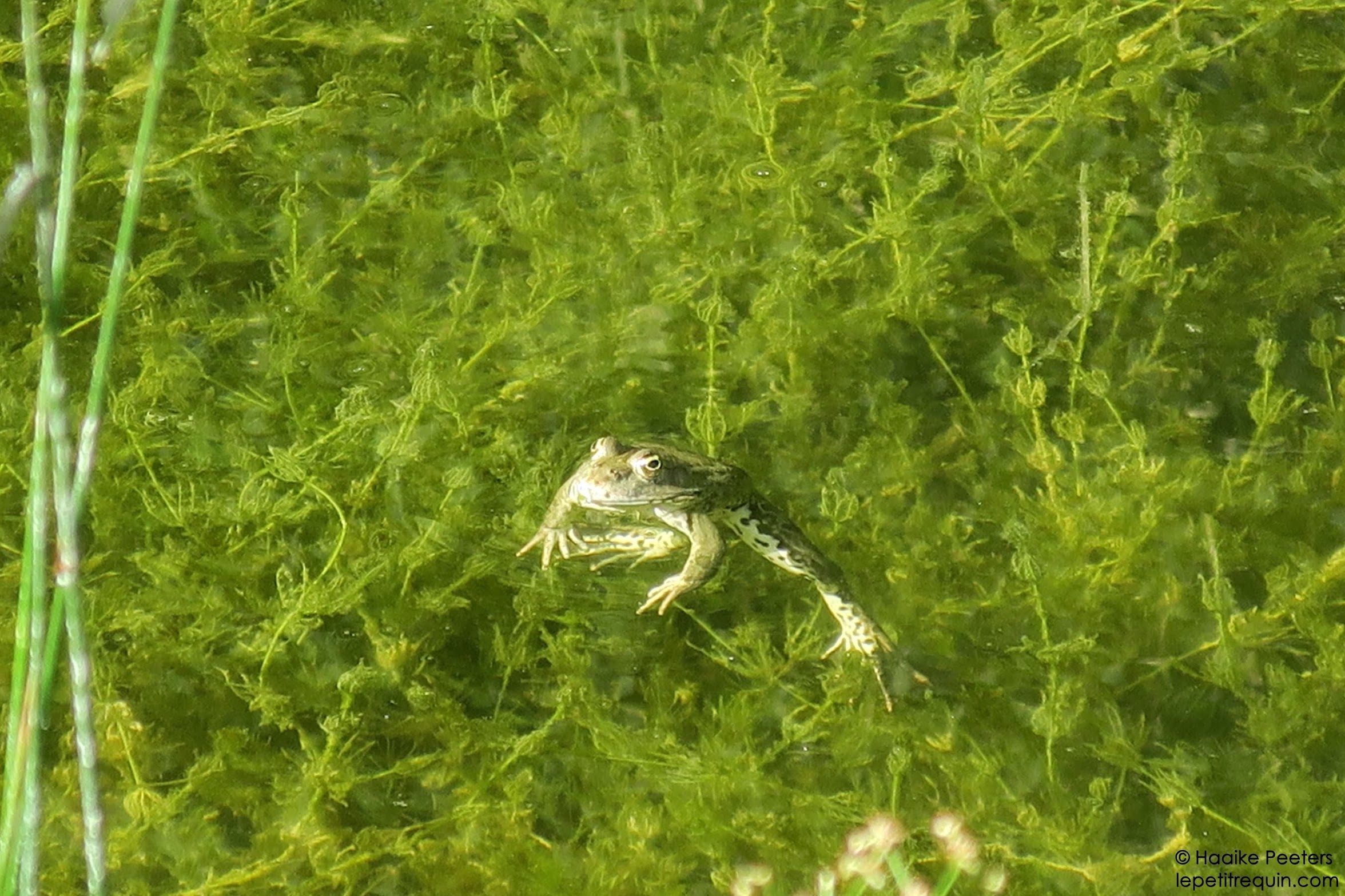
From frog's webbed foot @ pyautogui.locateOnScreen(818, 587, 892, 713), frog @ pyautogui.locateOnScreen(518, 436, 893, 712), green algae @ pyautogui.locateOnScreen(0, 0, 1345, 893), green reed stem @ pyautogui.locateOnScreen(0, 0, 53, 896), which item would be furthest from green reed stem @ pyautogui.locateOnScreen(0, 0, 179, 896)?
frog's webbed foot @ pyautogui.locateOnScreen(818, 587, 892, 713)

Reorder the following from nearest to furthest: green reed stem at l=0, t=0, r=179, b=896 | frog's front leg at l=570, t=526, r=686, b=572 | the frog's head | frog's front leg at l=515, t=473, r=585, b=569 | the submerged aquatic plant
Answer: green reed stem at l=0, t=0, r=179, b=896, the submerged aquatic plant, the frog's head, frog's front leg at l=515, t=473, r=585, b=569, frog's front leg at l=570, t=526, r=686, b=572

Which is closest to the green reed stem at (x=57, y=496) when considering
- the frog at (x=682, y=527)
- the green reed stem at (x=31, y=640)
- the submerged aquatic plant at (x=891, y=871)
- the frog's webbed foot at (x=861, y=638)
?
the green reed stem at (x=31, y=640)

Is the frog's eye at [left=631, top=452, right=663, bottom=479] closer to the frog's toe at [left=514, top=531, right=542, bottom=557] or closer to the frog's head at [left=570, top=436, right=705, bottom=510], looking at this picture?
the frog's head at [left=570, top=436, right=705, bottom=510]

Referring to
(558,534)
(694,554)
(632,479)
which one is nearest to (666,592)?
(694,554)

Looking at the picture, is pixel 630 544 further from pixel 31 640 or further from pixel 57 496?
pixel 57 496

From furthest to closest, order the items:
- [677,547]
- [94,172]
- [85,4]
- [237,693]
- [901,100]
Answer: [901,100]
[94,172]
[677,547]
[237,693]
[85,4]

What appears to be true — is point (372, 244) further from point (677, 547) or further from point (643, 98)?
point (677, 547)

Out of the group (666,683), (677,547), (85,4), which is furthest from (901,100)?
(85,4)
